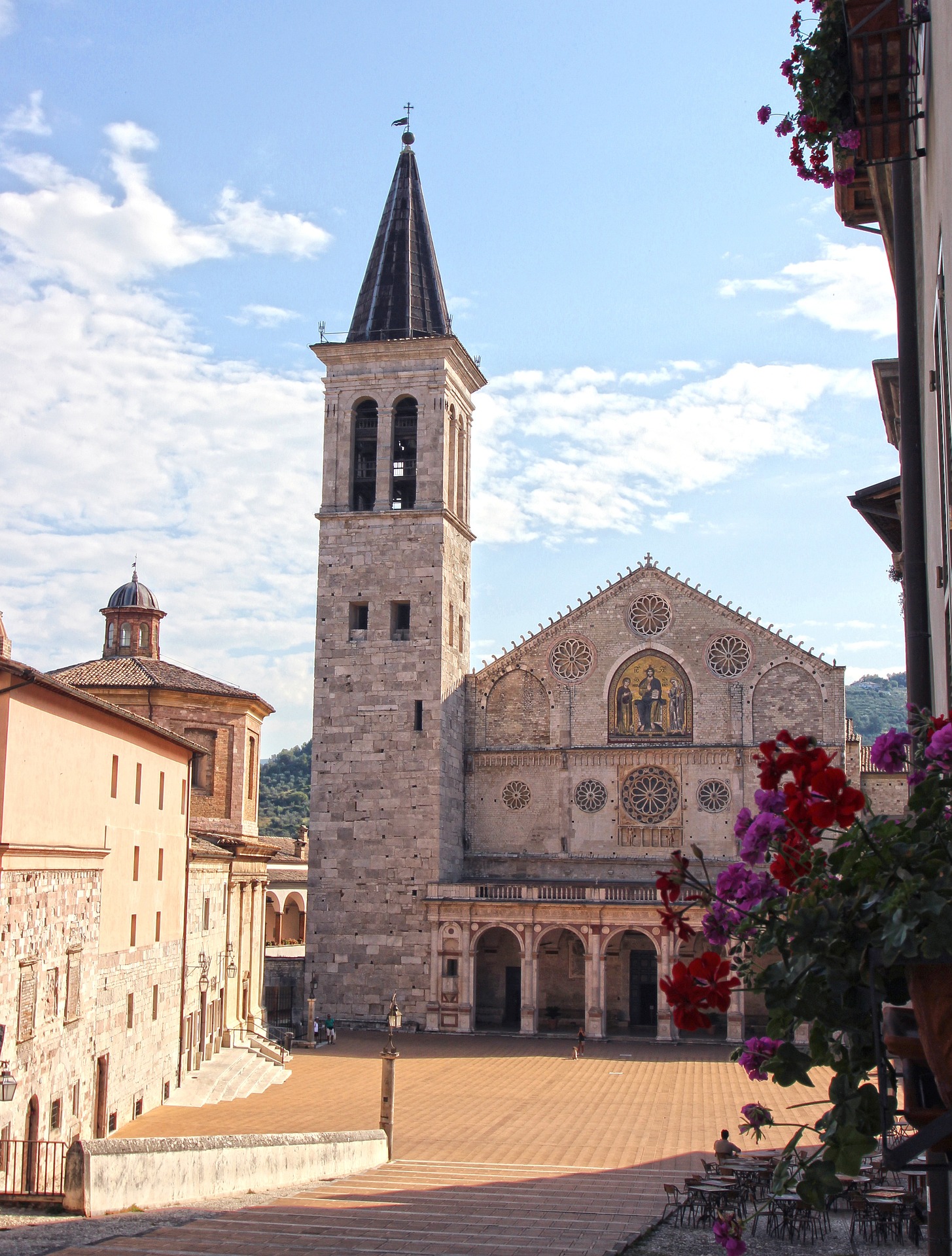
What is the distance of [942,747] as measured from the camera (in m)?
3.88

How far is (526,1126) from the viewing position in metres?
26.4

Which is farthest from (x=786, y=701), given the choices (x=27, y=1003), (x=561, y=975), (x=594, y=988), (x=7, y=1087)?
(x=7, y=1087)

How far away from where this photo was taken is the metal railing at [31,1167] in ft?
56.3

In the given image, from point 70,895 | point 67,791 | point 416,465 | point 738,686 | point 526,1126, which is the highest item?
point 416,465

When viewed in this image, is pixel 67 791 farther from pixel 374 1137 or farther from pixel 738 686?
pixel 738 686

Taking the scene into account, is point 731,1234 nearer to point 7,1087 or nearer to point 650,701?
point 7,1087

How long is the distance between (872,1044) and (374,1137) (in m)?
20.9

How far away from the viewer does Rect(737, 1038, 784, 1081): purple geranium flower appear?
13.7 feet

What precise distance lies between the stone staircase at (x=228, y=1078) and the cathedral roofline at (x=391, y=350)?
936 inches

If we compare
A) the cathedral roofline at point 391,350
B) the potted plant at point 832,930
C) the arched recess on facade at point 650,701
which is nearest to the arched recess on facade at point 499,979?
the arched recess on facade at point 650,701

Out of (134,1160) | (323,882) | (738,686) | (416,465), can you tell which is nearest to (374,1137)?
(134,1160)

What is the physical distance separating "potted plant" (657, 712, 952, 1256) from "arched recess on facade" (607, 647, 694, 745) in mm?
Answer: 39995

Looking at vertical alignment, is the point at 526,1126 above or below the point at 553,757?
Answer: below

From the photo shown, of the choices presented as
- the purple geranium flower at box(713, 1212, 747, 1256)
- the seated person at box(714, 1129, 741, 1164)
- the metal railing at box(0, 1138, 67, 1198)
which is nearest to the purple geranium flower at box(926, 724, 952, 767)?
the purple geranium flower at box(713, 1212, 747, 1256)
